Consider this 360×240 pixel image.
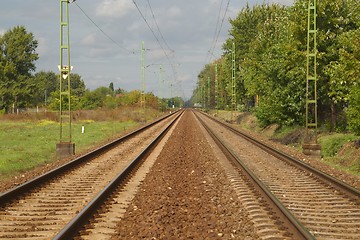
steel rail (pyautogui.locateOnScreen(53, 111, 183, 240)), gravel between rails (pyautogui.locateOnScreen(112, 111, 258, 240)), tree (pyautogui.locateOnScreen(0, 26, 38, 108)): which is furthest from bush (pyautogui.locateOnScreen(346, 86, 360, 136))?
tree (pyautogui.locateOnScreen(0, 26, 38, 108))

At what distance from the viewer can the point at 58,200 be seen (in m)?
10.3

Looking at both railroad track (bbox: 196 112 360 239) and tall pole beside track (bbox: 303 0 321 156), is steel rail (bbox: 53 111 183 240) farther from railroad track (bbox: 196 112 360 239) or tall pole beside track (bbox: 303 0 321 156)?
tall pole beside track (bbox: 303 0 321 156)

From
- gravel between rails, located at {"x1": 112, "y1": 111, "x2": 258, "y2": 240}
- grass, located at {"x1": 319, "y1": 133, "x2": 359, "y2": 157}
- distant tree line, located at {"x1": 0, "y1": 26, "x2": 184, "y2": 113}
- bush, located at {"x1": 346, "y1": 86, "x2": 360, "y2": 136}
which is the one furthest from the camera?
distant tree line, located at {"x1": 0, "y1": 26, "x2": 184, "y2": 113}

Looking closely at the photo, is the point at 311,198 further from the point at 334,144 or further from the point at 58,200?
the point at 334,144

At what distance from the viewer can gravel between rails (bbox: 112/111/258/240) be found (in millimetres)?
7468

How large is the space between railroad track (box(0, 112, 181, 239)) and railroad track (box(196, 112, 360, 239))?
3562 millimetres

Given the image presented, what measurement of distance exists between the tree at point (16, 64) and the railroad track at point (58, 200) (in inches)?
3166

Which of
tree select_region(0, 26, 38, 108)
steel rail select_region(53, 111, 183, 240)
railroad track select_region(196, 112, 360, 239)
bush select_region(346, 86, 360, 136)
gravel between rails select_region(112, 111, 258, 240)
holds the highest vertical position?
tree select_region(0, 26, 38, 108)

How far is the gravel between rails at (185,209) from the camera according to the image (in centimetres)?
747

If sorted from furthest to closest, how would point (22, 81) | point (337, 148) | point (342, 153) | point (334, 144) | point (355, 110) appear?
point (22, 81)
point (334, 144)
point (337, 148)
point (342, 153)
point (355, 110)

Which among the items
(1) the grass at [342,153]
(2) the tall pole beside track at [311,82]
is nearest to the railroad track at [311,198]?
(1) the grass at [342,153]

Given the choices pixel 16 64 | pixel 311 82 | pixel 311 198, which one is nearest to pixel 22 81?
pixel 16 64

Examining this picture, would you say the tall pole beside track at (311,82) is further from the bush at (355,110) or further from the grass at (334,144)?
the bush at (355,110)

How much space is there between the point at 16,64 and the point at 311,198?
308 feet
